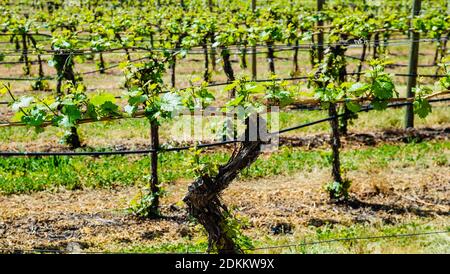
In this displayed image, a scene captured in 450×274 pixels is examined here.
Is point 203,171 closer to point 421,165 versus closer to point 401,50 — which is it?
point 421,165

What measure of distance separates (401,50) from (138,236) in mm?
18327

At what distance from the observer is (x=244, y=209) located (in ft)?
25.1

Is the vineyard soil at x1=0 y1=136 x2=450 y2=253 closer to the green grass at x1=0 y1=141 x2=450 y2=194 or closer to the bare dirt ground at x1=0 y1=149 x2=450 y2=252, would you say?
the bare dirt ground at x1=0 y1=149 x2=450 y2=252

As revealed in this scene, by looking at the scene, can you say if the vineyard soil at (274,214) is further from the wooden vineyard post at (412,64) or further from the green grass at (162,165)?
the wooden vineyard post at (412,64)

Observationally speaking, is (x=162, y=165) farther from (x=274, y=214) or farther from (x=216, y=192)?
(x=216, y=192)

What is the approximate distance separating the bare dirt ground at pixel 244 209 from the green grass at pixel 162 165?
8.8 inches

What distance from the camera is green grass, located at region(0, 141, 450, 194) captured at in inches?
339

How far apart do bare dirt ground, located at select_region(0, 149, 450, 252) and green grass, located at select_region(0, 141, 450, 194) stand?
0.73 feet

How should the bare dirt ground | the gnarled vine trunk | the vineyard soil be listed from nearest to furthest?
the gnarled vine trunk → the vineyard soil → the bare dirt ground

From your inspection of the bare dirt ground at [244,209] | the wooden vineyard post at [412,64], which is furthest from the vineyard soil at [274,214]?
the wooden vineyard post at [412,64]

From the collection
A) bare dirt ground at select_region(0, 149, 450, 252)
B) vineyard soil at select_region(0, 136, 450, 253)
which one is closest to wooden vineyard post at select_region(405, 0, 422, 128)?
vineyard soil at select_region(0, 136, 450, 253)

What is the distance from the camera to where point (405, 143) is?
10531mm

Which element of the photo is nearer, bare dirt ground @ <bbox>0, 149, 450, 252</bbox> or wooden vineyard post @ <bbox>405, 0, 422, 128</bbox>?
bare dirt ground @ <bbox>0, 149, 450, 252</bbox>

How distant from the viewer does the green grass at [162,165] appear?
8602 millimetres
